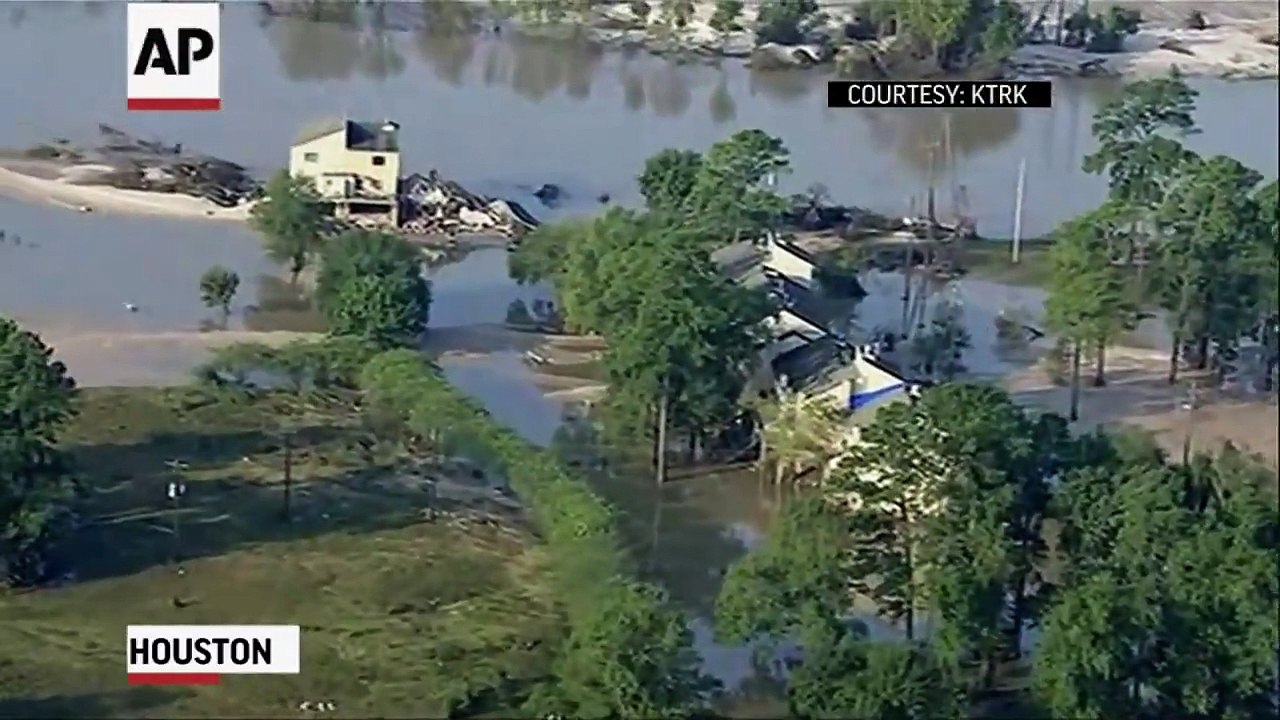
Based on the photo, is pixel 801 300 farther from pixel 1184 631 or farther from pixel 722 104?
pixel 722 104

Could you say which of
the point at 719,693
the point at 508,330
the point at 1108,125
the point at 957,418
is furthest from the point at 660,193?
the point at 719,693

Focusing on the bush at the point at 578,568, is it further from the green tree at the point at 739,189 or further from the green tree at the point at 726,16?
the green tree at the point at 726,16

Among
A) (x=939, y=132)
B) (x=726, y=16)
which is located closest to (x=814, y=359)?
(x=939, y=132)

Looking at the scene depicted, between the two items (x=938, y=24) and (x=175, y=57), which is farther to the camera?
(x=938, y=24)

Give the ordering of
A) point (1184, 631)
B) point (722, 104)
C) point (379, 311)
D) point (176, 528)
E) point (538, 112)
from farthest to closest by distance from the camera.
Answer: point (722, 104) → point (538, 112) → point (379, 311) → point (176, 528) → point (1184, 631)

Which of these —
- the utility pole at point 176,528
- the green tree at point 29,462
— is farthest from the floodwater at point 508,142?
the green tree at point 29,462

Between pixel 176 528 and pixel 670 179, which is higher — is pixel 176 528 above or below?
below

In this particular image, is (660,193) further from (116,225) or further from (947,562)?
(947,562)
